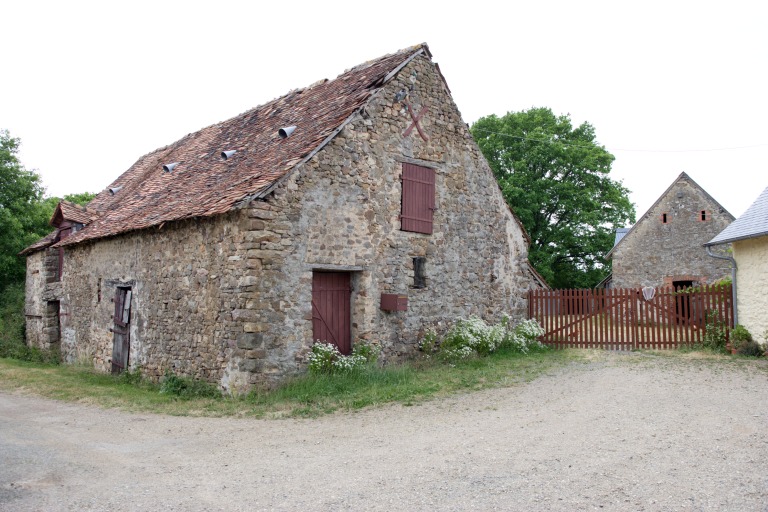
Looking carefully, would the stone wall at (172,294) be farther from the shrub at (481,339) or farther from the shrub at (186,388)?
the shrub at (481,339)

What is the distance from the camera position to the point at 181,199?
12352 millimetres

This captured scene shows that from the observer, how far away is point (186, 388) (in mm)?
10562

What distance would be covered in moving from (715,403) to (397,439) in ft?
15.3

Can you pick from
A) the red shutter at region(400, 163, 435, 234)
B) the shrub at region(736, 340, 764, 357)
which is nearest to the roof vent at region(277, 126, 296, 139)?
the red shutter at region(400, 163, 435, 234)

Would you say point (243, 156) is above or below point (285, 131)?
below

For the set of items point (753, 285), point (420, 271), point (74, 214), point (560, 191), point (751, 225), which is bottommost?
point (753, 285)

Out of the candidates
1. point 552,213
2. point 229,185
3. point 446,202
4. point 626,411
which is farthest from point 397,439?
point 552,213

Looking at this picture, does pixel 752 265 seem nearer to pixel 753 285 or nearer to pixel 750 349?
pixel 753 285

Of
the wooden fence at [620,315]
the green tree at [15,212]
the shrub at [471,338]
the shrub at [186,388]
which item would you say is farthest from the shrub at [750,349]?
the green tree at [15,212]

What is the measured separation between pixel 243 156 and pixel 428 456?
8.61 metres

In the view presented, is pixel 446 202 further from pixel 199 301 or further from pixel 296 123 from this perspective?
pixel 199 301

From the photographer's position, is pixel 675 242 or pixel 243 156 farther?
pixel 675 242

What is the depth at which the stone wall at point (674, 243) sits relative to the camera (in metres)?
22.8

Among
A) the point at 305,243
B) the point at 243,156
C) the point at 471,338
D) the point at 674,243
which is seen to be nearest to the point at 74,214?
the point at 243,156
